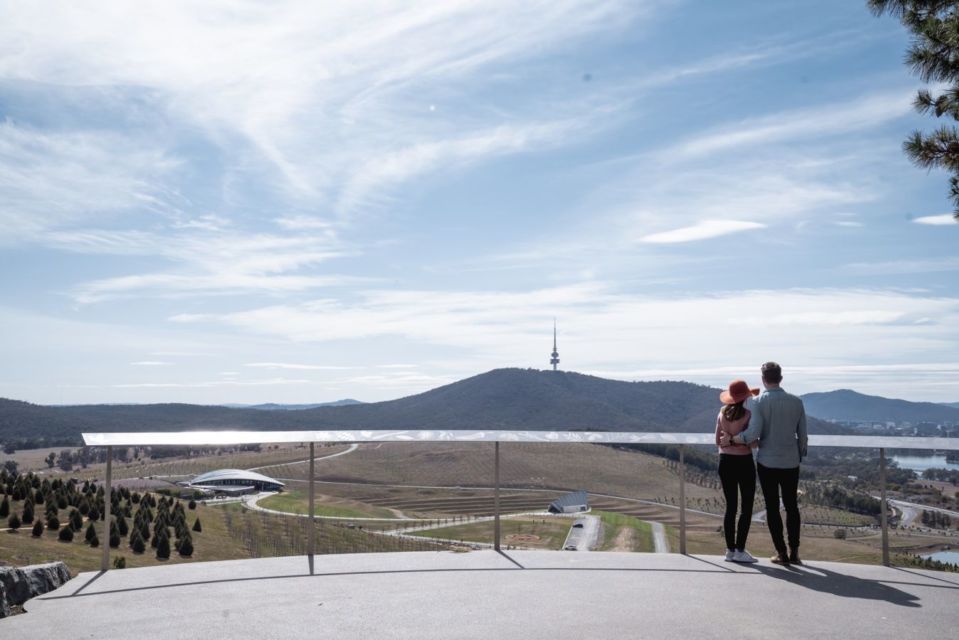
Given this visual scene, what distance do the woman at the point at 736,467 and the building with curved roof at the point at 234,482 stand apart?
1068 centimetres

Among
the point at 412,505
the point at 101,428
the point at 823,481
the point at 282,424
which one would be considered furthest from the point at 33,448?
the point at 823,481

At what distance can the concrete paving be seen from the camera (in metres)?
4.66

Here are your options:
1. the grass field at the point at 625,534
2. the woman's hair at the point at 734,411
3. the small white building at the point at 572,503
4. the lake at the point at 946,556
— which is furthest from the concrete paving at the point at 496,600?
the small white building at the point at 572,503

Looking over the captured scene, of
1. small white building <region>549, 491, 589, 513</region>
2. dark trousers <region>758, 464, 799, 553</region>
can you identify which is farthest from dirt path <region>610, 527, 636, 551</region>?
dark trousers <region>758, 464, 799, 553</region>

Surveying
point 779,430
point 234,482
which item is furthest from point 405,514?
point 779,430

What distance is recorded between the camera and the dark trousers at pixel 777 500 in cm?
663

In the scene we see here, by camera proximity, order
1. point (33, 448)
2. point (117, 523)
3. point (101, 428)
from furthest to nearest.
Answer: point (101, 428), point (33, 448), point (117, 523)

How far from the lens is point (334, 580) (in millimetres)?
6016

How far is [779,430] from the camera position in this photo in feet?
21.8

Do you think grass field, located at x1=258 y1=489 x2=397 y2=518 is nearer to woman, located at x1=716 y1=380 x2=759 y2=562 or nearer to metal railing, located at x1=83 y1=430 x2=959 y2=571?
metal railing, located at x1=83 y1=430 x2=959 y2=571

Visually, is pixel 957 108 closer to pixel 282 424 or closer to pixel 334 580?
pixel 334 580

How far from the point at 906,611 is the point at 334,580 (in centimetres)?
412

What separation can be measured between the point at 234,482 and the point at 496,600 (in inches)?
500

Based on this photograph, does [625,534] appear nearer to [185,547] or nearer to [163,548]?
[185,547]
